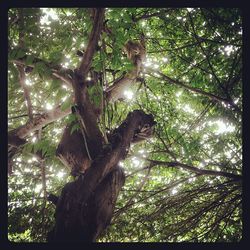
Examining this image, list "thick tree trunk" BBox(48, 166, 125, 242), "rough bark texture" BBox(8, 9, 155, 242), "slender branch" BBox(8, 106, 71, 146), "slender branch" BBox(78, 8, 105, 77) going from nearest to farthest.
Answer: "thick tree trunk" BBox(48, 166, 125, 242)
"rough bark texture" BBox(8, 9, 155, 242)
"slender branch" BBox(78, 8, 105, 77)
"slender branch" BBox(8, 106, 71, 146)

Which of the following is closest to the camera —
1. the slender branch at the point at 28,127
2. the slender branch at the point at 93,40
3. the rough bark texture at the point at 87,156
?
the rough bark texture at the point at 87,156

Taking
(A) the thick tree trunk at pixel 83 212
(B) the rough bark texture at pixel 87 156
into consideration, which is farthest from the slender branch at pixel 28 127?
(A) the thick tree trunk at pixel 83 212

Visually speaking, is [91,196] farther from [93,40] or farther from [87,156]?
[93,40]

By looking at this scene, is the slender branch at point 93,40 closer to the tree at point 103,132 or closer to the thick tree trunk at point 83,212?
the tree at point 103,132

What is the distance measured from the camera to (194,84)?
4516mm

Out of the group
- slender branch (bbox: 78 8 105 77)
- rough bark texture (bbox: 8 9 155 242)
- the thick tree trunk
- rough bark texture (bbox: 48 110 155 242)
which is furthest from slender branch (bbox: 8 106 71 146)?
the thick tree trunk

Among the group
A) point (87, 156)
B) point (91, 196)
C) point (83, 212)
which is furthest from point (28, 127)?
point (83, 212)

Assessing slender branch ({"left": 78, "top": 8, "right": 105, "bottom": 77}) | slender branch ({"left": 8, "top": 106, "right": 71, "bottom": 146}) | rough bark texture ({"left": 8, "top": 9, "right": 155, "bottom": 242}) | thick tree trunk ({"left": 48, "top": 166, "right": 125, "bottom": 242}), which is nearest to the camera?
thick tree trunk ({"left": 48, "top": 166, "right": 125, "bottom": 242})

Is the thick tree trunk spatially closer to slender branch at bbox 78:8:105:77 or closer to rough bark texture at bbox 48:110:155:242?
rough bark texture at bbox 48:110:155:242

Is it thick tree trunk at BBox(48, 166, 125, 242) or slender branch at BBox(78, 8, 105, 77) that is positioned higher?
slender branch at BBox(78, 8, 105, 77)
